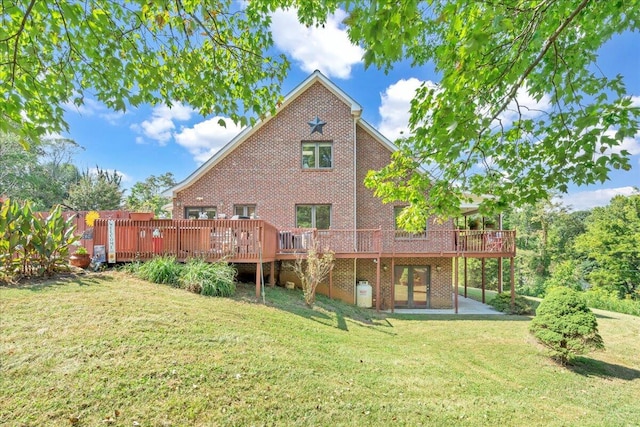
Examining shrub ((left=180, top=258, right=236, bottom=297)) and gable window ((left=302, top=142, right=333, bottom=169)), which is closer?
shrub ((left=180, top=258, right=236, bottom=297))

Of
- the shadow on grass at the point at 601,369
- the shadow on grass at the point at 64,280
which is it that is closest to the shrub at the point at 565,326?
the shadow on grass at the point at 601,369

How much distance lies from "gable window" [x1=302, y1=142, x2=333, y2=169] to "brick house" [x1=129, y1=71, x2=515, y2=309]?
44 mm

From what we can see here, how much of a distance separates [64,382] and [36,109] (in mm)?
3103

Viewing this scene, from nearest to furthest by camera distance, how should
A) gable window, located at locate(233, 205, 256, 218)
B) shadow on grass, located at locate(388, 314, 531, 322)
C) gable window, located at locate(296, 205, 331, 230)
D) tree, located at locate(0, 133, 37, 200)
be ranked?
shadow on grass, located at locate(388, 314, 531, 322) < gable window, located at locate(296, 205, 331, 230) < gable window, located at locate(233, 205, 256, 218) < tree, located at locate(0, 133, 37, 200)

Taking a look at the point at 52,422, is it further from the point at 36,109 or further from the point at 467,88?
the point at 467,88

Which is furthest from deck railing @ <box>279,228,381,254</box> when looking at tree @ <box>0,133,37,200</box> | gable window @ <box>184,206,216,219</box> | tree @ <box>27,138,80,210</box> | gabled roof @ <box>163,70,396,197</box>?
tree @ <box>27,138,80,210</box>

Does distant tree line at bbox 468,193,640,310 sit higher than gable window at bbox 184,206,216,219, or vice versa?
gable window at bbox 184,206,216,219

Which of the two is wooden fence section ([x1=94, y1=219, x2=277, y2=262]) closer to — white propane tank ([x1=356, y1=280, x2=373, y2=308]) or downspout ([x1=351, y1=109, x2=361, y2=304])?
downspout ([x1=351, y1=109, x2=361, y2=304])

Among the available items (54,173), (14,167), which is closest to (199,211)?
(14,167)

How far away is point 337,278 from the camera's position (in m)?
13.6

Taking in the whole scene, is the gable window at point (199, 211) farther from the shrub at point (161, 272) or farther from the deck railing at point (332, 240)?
the shrub at point (161, 272)

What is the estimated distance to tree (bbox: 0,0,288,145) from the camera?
337 cm

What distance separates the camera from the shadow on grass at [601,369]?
7104mm

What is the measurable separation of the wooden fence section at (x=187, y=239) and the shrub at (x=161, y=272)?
2.06 feet
